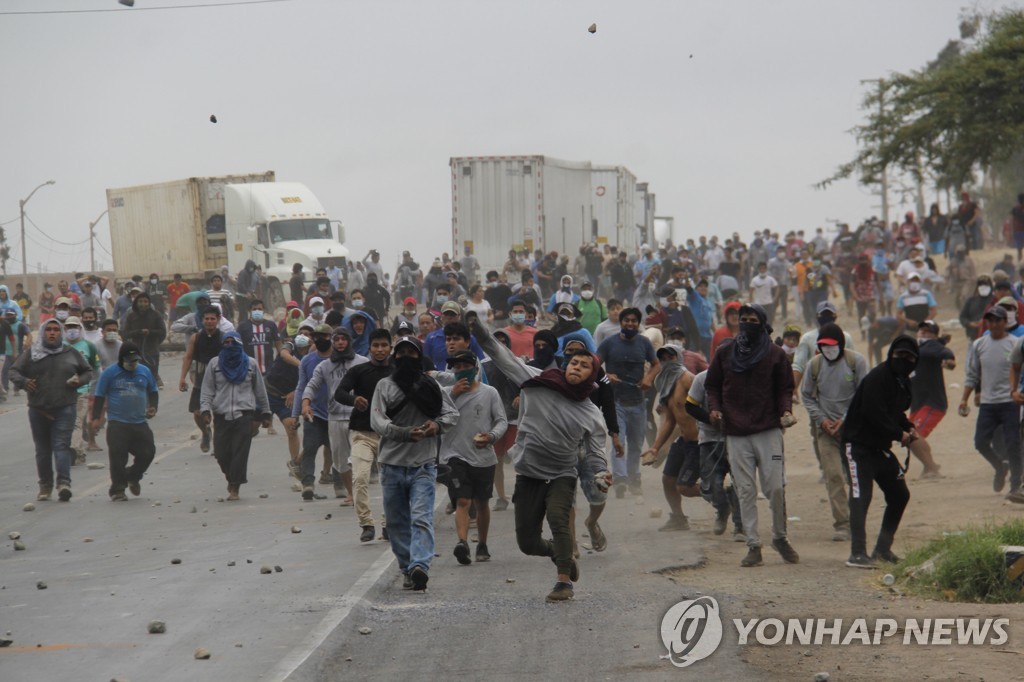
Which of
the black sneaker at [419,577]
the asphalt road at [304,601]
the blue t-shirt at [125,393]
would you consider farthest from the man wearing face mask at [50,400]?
the black sneaker at [419,577]

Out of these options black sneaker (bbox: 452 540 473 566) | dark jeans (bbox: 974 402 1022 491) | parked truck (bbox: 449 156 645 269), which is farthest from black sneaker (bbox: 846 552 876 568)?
parked truck (bbox: 449 156 645 269)

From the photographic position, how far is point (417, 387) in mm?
10477

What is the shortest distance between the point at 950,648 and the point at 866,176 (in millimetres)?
27816

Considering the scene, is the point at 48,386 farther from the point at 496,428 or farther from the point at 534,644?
the point at 534,644

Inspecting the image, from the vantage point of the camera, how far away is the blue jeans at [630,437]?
1506cm

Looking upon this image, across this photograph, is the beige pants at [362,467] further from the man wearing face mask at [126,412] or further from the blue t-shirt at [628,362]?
the man wearing face mask at [126,412]

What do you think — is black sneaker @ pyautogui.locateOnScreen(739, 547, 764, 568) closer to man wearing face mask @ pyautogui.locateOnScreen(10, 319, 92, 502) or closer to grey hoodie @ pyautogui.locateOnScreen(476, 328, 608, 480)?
grey hoodie @ pyautogui.locateOnScreen(476, 328, 608, 480)

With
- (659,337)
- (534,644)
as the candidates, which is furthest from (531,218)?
(534,644)

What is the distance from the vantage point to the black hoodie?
10.8m

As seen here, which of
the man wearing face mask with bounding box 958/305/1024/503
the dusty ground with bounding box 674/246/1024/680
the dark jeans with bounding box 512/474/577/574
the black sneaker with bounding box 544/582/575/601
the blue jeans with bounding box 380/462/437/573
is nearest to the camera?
the dusty ground with bounding box 674/246/1024/680

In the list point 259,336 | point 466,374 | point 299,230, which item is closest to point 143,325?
point 259,336

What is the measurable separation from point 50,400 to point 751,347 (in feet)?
28.4

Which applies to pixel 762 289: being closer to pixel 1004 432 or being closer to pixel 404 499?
pixel 1004 432

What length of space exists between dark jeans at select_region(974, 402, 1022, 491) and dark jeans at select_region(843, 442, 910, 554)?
11.5 ft
